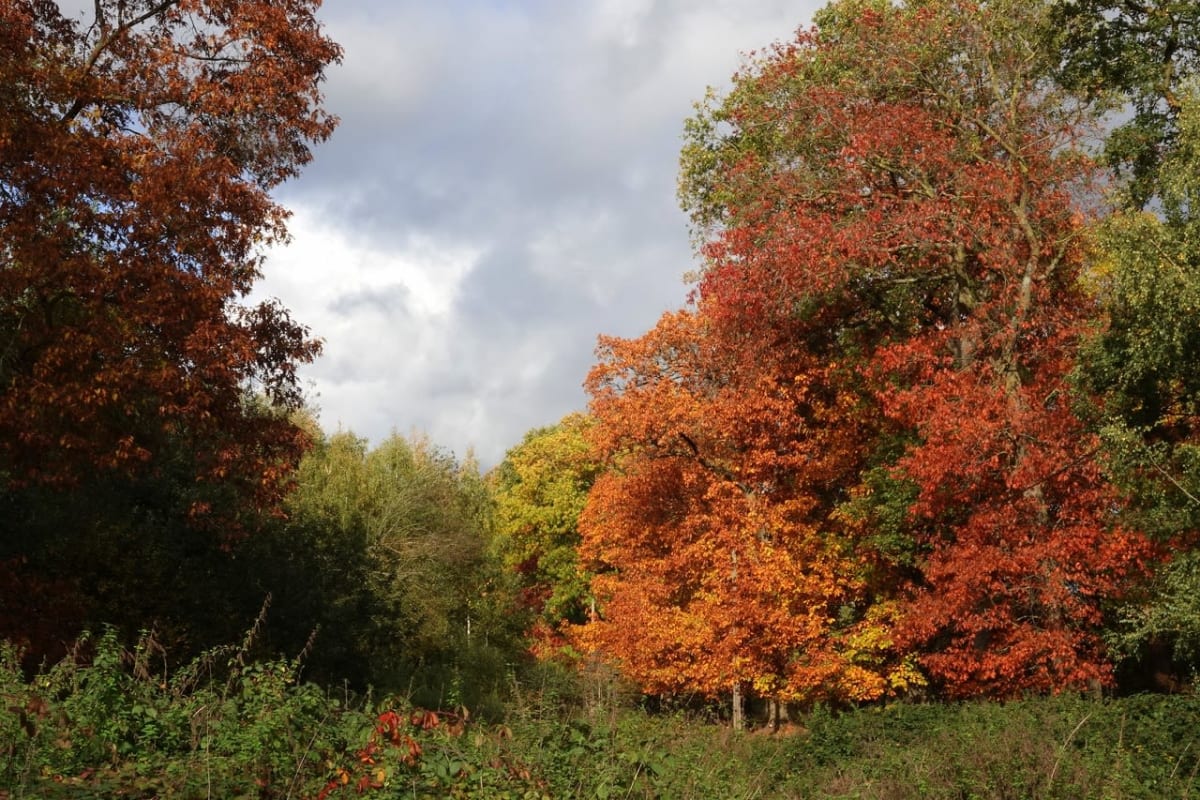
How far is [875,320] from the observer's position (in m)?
27.7

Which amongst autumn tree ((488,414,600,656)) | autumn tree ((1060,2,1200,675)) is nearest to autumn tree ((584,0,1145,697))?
autumn tree ((1060,2,1200,675))

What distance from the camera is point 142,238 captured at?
1541cm

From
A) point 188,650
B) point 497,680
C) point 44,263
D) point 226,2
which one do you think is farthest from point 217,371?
point 497,680

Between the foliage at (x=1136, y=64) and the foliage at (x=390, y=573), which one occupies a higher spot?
the foliage at (x=1136, y=64)

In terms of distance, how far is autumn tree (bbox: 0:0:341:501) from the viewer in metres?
14.6

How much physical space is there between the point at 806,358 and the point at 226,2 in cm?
1648

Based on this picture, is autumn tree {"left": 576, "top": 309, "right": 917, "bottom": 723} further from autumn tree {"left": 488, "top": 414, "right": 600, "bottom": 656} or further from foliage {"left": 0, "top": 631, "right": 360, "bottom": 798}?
foliage {"left": 0, "top": 631, "right": 360, "bottom": 798}

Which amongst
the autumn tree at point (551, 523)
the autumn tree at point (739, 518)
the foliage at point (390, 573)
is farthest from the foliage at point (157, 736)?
the autumn tree at point (551, 523)

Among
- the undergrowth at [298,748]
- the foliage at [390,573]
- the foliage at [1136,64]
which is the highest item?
the foliage at [1136,64]

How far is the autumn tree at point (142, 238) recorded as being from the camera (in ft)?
47.9

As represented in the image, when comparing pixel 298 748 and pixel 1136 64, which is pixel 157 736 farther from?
pixel 1136 64

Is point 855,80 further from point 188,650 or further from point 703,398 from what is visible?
point 188,650

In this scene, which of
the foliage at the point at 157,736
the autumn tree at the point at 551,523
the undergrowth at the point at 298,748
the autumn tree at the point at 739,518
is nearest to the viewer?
the foliage at the point at 157,736

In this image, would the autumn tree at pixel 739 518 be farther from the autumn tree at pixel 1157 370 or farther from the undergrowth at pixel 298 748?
the undergrowth at pixel 298 748
